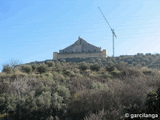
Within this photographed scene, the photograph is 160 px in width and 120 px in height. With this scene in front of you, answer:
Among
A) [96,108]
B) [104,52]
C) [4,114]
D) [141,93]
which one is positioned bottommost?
[4,114]

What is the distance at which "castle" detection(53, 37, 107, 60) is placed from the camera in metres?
36.9

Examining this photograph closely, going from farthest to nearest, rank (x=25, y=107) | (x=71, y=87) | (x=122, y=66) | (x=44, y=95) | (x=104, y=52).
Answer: (x=104, y=52)
(x=122, y=66)
(x=71, y=87)
(x=44, y=95)
(x=25, y=107)

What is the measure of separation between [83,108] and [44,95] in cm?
344

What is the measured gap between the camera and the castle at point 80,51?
3688 centimetres

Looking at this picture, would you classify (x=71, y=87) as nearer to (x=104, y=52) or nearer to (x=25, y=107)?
(x=25, y=107)

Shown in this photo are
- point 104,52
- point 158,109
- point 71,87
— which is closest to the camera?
point 158,109

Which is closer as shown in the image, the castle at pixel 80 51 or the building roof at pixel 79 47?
the castle at pixel 80 51

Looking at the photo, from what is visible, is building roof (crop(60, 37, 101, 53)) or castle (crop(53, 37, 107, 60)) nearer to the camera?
castle (crop(53, 37, 107, 60))

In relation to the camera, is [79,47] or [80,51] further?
[79,47]

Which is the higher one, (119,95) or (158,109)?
(158,109)

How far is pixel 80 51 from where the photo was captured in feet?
135

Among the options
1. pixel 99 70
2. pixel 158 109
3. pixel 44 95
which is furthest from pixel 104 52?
pixel 158 109

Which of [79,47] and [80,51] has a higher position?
[79,47]

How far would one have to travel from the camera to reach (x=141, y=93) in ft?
37.2
